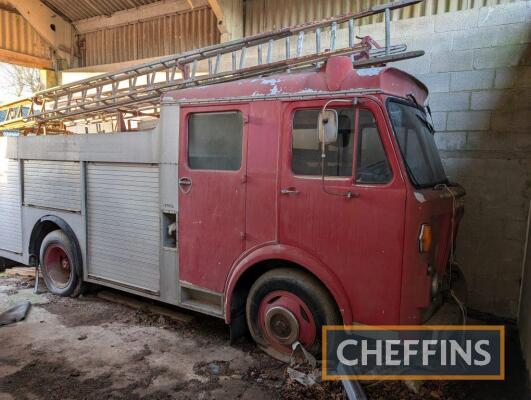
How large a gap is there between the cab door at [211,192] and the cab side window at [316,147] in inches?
20.2

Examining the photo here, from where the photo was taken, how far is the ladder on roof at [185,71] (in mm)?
3724

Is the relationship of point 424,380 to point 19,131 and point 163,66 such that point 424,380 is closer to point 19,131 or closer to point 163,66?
point 163,66

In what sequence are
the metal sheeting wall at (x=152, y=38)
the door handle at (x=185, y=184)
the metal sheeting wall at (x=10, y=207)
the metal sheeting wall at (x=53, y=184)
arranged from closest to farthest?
the door handle at (x=185, y=184) < the metal sheeting wall at (x=53, y=184) < the metal sheeting wall at (x=10, y=207) < the metal sheeting wall at (x=152, y=38)

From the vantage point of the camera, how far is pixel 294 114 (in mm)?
3330

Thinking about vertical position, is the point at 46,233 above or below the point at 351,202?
below

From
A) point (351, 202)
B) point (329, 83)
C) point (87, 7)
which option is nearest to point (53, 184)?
point (329, 83)

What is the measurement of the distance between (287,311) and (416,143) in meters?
1.79

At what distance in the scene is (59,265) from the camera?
5.60 metres

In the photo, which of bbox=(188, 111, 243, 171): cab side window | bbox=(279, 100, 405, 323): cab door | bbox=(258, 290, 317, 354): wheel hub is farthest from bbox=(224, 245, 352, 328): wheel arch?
bbox=(188, 111, 243, 171): cab side window

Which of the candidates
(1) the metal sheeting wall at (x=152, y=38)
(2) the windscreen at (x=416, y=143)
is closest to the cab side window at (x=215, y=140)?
(2) the windscreen at (x=416, y=143)

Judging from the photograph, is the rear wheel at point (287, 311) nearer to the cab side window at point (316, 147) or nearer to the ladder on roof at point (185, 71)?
the cab side window at point (316, 147)

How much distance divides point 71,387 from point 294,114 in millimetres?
2872

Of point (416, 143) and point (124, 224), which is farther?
point (124, 224)

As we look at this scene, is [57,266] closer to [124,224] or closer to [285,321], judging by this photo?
[124,224]
